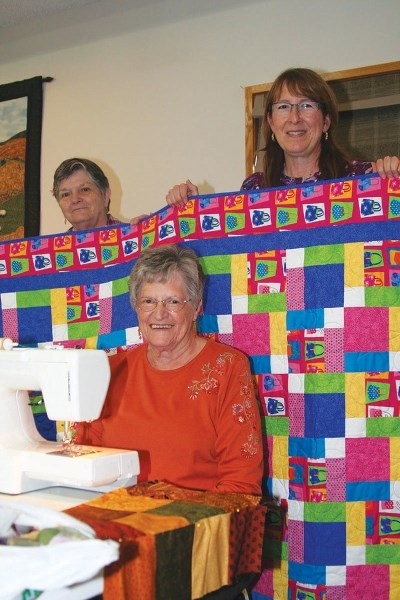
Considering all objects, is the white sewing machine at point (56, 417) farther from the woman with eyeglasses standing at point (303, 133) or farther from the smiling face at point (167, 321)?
the woman with eyeglasses standing at point (303, 133)

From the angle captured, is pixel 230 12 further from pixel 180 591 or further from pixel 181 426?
pixel 180 591

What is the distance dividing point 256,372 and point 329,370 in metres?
0.23

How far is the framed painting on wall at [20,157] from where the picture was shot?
4.34 meters

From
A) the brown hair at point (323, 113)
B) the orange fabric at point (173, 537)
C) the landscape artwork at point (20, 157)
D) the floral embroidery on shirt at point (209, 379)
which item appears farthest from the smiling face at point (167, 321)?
the landscape artwork at point (20, 157)

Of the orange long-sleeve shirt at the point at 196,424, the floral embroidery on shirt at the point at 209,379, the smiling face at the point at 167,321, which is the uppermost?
the smiling face at the point at 167,321

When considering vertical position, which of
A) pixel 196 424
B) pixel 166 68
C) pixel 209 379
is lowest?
pixel 196 424

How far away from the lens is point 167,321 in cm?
193

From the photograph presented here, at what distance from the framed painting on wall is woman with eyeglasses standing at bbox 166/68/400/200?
237 centimetres

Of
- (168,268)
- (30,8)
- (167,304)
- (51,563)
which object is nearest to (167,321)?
(167,304)

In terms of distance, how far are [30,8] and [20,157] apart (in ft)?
2.98

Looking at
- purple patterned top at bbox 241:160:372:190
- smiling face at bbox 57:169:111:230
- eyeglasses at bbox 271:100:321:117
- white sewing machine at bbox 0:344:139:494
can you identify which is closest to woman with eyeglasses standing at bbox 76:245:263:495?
white sewing machine at bbox 0:344:139:494

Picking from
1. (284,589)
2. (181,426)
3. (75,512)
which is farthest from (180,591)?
(284,589)

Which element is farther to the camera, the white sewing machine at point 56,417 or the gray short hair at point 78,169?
the gray short hair at point 78,169

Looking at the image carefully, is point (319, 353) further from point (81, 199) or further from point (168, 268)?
point (81, 199)
